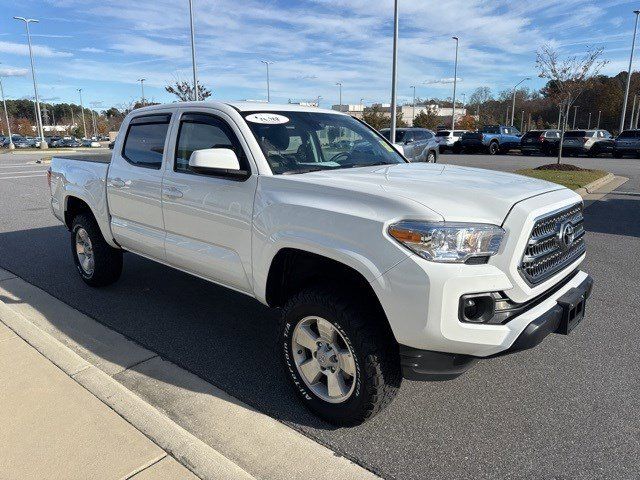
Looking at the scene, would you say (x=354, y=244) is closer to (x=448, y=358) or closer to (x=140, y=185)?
(x=448, y=358)

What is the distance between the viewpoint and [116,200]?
183 inches

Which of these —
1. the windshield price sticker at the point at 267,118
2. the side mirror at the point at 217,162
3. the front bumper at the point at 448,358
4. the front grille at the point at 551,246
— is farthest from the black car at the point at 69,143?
the front bumper at the point at 448,358

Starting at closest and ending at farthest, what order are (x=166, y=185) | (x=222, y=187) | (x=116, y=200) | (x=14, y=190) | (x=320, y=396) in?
(x=320, y=396), (x=222, y=187), (x=166, y=185), (x=116, y=200), (x=14, y=190)

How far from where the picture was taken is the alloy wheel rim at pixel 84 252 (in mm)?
5219

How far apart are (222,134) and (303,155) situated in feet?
2.01

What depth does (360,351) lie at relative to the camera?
2.64 metres

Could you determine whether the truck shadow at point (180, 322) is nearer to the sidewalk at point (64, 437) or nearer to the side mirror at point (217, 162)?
the sidewalk at point (64, 437)

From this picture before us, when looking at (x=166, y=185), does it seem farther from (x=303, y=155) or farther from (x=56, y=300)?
(x=56, y=300)

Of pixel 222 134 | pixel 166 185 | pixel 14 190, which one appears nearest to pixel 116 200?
pixel 166 185

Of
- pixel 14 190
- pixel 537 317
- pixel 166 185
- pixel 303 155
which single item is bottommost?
pixel 14 190

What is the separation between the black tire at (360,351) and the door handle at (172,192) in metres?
1.44

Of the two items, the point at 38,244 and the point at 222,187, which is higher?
the point at 222,187

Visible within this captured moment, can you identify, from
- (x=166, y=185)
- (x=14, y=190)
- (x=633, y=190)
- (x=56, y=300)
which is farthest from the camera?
(x=14, y=190)

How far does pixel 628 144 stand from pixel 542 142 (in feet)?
13.6
